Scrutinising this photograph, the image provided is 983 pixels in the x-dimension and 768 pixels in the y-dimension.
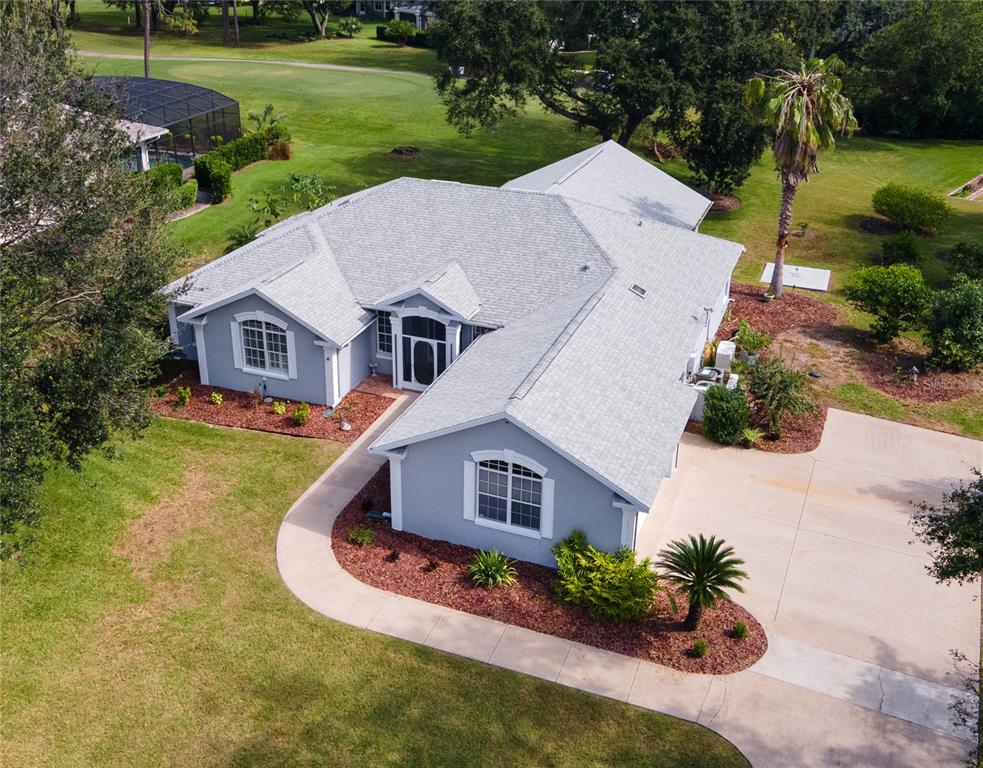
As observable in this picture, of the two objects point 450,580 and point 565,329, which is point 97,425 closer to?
point 450,580

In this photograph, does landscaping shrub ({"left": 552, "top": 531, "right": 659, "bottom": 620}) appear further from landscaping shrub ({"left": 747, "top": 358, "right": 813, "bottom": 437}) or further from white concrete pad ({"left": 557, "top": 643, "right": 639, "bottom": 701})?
landscaping shrub ({"left": 747, "top": 358, "right": 813, "bottom": 437})

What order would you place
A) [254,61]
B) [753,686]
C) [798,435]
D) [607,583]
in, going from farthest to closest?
[254,61], [798,435], [607,583], [753,686]

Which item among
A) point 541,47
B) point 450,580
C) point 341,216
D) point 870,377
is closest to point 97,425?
point 450,580

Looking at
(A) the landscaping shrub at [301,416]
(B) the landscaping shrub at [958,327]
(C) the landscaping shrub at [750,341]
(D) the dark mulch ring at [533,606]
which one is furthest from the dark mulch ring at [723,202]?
(D) the dark mulch ring at [533,606]

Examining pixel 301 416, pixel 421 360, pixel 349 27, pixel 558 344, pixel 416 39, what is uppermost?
pixel 349 27

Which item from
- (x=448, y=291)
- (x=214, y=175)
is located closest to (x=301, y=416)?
(x=448, y=291)

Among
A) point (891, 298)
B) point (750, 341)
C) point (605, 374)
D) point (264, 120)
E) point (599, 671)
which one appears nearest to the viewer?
point (599, 671)

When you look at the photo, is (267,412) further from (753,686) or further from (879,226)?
(879,226)

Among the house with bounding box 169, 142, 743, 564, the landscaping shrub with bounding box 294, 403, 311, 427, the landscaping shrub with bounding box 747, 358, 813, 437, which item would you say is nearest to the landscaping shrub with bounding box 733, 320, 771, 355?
the house with bounding box 169, 142, 743, 564
